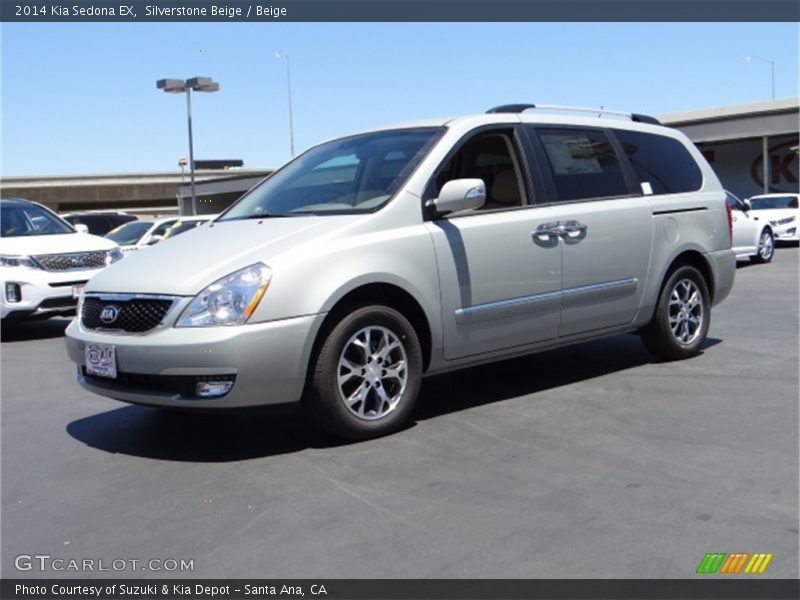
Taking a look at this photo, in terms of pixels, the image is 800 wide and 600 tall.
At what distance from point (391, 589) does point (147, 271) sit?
271 cm

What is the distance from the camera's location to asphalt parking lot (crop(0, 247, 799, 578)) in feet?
11.9

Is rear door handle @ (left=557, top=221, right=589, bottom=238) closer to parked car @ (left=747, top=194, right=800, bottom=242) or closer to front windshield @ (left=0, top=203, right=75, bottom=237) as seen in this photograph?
front windshield @ (left=0, top=203, right=75, bottom=237)

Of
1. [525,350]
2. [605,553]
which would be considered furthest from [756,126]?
[605,553]

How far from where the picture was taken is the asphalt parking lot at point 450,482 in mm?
3613

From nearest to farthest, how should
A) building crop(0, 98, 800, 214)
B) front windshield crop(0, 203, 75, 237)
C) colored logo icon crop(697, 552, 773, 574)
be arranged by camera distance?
colored logo icon crop(697, 552, 773, 574)
front windshield crop(0, 203, 75, 237)
building crop(0, 98, 800, 214)

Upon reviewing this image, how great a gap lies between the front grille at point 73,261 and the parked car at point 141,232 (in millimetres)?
6824

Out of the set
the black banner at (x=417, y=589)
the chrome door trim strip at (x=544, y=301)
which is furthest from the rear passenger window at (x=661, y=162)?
the black banner at (x=417, y=589)

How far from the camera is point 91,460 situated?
5223mm

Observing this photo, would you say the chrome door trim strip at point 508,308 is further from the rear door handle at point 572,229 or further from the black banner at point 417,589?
the black banner at point 417,589

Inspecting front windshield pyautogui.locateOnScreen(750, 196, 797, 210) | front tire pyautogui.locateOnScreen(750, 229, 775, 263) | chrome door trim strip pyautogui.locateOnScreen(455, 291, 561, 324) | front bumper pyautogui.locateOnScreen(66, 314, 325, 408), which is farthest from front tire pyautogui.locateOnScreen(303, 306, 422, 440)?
front windshield pyautogui.locateOnScreen(750, 196, 797, 210)

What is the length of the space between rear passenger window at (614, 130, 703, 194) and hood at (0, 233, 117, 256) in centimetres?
684

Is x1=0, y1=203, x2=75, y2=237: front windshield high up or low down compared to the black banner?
up

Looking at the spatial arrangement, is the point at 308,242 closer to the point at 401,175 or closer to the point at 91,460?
the point at 401,175

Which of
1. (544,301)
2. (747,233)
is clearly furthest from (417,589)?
(747,233)
